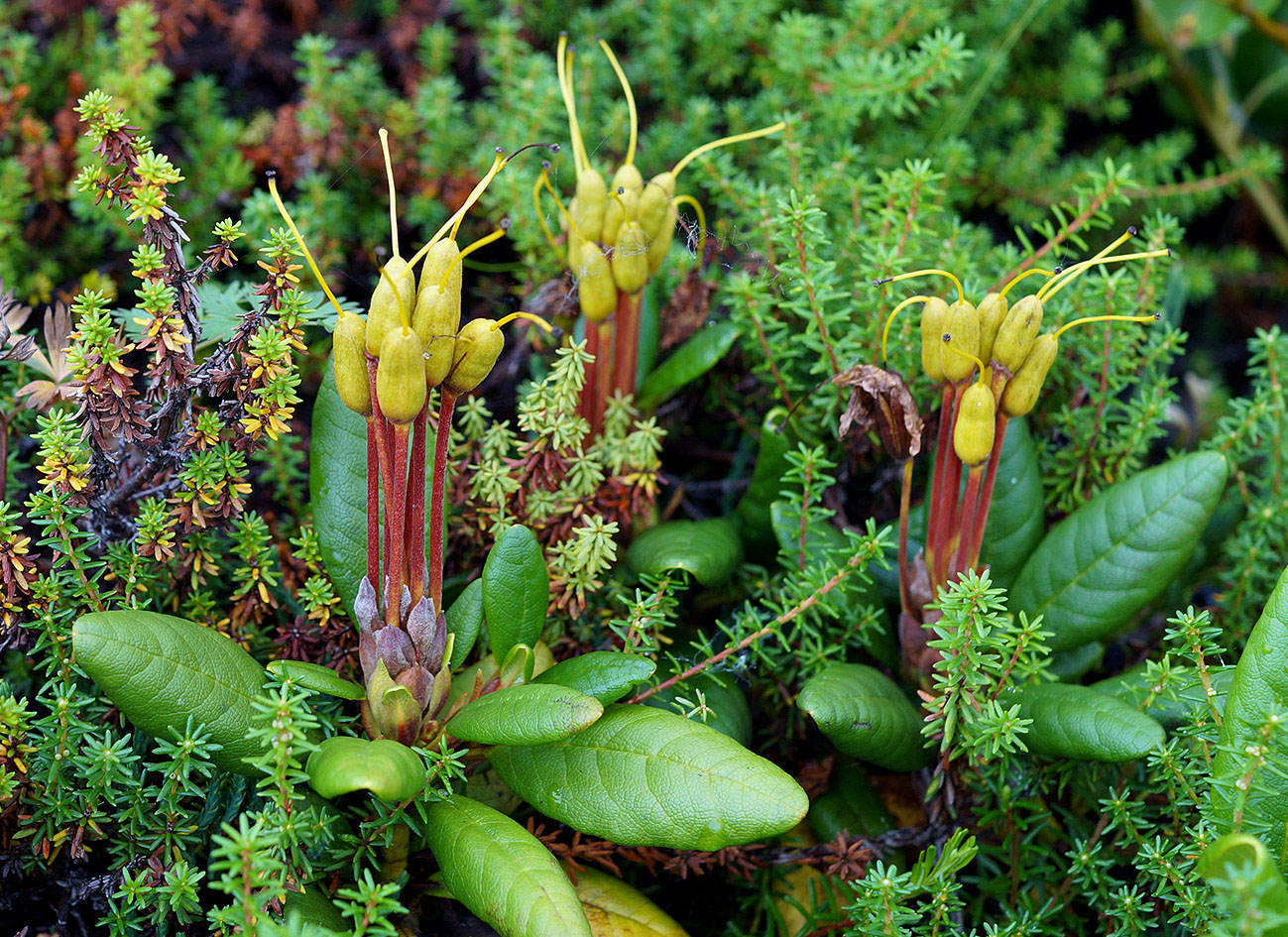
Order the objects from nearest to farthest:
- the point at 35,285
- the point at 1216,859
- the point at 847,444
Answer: the point at 1216,859
the point at 847,444
the point at 35,285

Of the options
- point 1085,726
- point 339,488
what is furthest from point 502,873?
point 1085,726

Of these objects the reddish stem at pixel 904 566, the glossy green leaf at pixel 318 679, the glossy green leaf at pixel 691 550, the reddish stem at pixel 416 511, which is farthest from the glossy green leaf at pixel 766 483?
the glossy green leaf at pixel 318 679

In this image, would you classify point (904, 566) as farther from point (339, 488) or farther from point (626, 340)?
point (339, 488)

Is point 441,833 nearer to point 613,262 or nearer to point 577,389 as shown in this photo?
A: point 577,389

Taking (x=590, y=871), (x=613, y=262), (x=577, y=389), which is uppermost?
(x=613, y=262)

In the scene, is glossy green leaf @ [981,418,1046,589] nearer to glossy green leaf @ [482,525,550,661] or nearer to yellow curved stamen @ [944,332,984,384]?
yellow curved stamen @ [944,332,984,384]

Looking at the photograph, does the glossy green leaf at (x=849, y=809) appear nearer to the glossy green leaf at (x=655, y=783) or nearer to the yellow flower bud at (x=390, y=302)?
the glossy green leaf at (x=655, y=783)

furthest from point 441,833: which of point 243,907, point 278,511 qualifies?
point 278,511
